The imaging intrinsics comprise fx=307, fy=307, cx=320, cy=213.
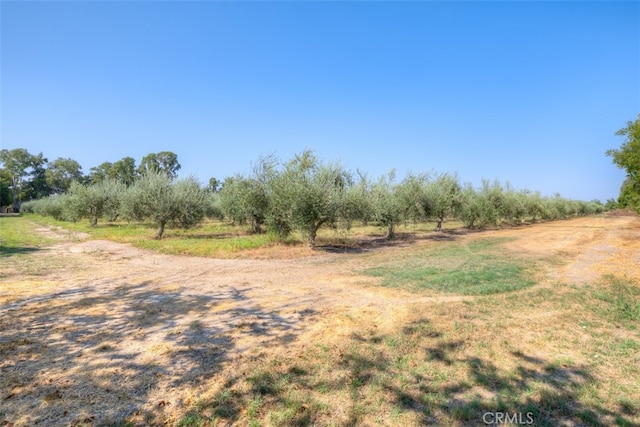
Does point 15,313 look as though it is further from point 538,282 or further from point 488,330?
point 538,282

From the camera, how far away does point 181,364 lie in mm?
4430

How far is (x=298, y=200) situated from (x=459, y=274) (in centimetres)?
968

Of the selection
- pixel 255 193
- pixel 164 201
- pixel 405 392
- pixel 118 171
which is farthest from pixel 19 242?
pixel 118 171

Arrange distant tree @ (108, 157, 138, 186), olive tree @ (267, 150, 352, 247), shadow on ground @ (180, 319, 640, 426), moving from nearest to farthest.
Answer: shadow on ground @ (180, 319, 640, 426) → olive tree @ (267, 150, 352, 247) → distant tree @ (108, 157, 138, 186)

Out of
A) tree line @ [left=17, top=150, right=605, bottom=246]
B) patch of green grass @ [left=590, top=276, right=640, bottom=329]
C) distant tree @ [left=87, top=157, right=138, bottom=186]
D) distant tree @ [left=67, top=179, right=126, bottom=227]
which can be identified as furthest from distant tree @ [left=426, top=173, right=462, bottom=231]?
distant tree @ [left=87, top=157, right=138, bottom=186]

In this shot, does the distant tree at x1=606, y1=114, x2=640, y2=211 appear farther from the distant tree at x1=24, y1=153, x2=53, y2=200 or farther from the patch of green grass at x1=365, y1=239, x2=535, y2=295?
the distant tree at x1=24, y1=153, x2=53, y2=200

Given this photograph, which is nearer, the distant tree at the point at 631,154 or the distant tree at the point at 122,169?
the distant tree at the point at 631,154

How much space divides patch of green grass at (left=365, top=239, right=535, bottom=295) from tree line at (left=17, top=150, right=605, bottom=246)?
21.1 feet

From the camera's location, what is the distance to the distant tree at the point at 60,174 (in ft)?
305

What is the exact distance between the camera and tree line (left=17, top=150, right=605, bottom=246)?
1827cm

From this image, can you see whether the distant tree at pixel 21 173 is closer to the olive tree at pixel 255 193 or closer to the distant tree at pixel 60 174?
the distant tree at pixel 60 174

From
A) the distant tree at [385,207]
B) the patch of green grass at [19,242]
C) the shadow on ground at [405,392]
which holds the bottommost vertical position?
the shadow on ground at [405,392]

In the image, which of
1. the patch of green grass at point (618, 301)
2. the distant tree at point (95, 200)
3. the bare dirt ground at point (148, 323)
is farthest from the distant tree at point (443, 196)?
the distant tree at point (95, 200)

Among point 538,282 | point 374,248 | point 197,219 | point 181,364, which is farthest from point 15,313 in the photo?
point 197,219
